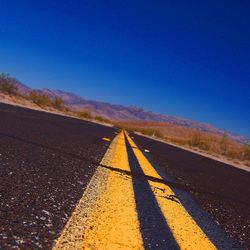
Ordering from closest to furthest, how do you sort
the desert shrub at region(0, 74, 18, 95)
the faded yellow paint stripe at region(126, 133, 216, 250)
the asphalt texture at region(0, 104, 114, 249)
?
the asphalt texture at region(0, 104, 114, 249), the faded yellow paint stripe at region(126, 133, 216, 250), the desert shrub at region(0, 74, 18, 95)

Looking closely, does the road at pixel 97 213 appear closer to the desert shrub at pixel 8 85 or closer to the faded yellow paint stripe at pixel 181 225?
the faded yellow paint stripe at pixel 181 225

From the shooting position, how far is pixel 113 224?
5.89 feet

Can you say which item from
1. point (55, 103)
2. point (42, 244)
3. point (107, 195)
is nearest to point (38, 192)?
point (107, 195)

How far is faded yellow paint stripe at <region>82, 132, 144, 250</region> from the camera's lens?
1.52m

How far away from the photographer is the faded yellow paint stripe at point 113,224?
4.99ft

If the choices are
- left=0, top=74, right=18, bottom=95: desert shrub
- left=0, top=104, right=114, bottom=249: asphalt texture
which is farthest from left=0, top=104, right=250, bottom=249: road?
left=0, top=74, right=18, bottom=95: desert shrub

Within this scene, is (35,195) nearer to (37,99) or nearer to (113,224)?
(113,224)

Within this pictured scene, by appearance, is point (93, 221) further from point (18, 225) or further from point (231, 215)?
→ point (231, 215)

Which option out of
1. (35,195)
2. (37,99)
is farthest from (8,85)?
(35,195)

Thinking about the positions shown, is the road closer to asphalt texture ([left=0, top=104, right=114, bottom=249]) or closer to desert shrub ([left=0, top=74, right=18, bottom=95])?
asphalt texture ([left=0, top=104, right=114, bottom=249])

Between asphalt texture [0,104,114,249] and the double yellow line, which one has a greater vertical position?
the double yellow line

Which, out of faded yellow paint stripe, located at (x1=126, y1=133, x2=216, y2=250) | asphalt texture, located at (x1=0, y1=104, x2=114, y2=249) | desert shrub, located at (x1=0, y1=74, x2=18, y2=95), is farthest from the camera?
desert shrub, located at (x1=0, y1=74, x2=18, y2=95)

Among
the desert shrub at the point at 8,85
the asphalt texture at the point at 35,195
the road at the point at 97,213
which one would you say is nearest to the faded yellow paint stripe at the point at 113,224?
the road at the point at 97,213

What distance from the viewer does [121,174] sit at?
3637 millimetres
